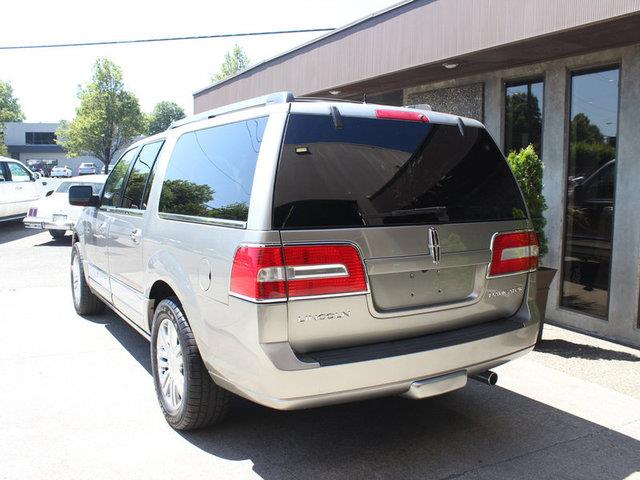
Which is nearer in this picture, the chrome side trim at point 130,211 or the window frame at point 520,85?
the chrome side trim at point 130,211

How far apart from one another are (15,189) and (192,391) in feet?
46.5

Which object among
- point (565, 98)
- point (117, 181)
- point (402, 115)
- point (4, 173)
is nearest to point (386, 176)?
point (402, 115)

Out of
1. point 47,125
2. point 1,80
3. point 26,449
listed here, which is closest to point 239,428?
point 26,449

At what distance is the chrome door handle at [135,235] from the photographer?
14.4ft

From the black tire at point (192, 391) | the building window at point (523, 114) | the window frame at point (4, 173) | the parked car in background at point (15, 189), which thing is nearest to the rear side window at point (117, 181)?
the black tire at point (192, 391)

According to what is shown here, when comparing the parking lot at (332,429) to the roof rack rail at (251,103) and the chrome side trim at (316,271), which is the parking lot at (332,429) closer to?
the chrome side trim at (316,271)

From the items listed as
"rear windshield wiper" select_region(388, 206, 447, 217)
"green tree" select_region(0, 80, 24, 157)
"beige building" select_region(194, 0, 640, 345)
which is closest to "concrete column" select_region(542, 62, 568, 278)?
"beige building" select_region(194, 0, 640, 345)

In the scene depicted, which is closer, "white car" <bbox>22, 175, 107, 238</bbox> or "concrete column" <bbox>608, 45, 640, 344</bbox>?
"concrete column" <bbox>608, 45, 640, 344</bbox>

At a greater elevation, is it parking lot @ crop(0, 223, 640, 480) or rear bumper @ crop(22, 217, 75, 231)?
rear bumper @ crop(22, 217, 75, 231)

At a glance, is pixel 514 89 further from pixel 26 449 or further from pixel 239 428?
pixel 26 449

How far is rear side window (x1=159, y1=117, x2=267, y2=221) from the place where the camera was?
3.14m

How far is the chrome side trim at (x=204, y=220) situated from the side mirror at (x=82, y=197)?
1.86m

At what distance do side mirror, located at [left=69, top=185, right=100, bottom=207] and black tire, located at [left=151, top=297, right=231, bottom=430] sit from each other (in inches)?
93.1

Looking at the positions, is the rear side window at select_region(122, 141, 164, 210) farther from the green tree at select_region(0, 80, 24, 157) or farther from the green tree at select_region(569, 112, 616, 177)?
the green tree at select_region(0, 80, 24, 157)
